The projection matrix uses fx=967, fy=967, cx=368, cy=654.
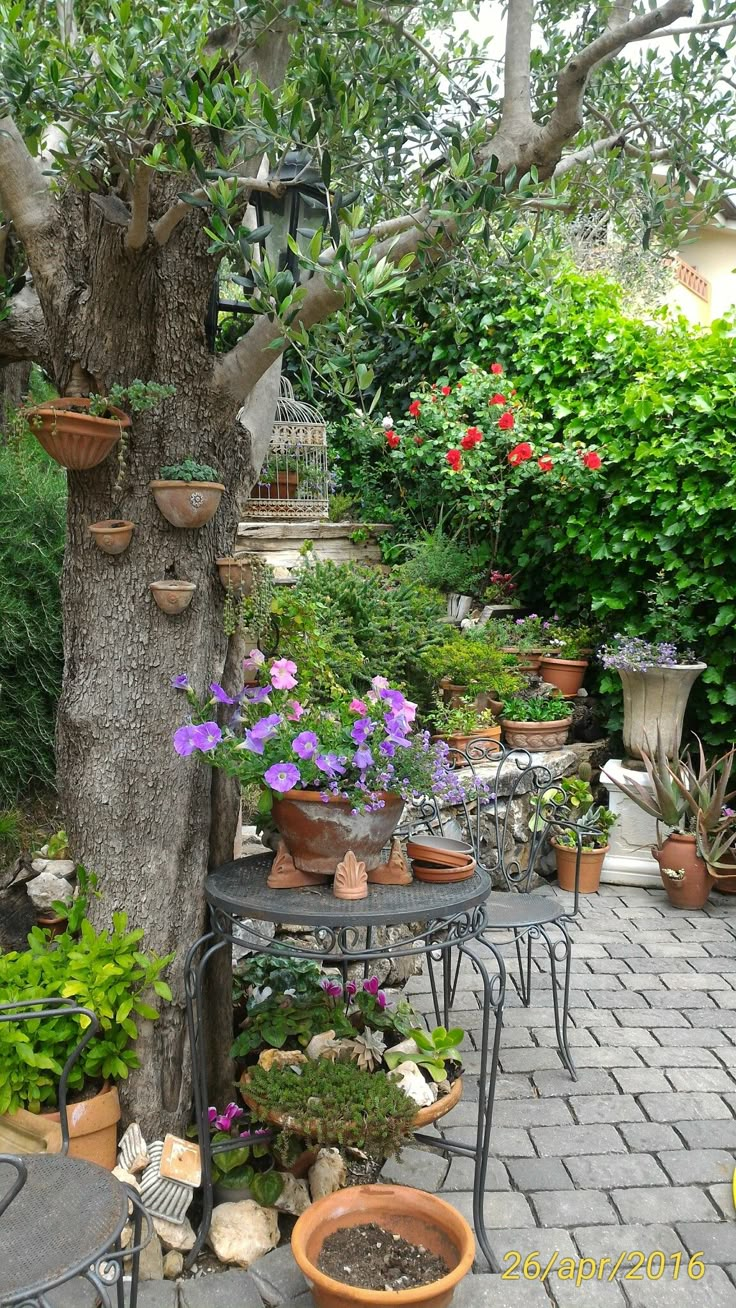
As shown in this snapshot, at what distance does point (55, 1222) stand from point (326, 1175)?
1.00 metres

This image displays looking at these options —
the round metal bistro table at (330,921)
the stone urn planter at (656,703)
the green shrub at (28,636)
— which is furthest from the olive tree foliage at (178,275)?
the stone urn planter at (656,703)

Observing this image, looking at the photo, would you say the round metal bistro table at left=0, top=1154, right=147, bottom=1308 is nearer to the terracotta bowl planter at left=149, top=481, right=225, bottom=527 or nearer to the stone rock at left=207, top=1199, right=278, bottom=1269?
the stone rock at left=207, top=1199, right=278, bottom=1269

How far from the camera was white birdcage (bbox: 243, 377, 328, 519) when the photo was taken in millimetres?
7754

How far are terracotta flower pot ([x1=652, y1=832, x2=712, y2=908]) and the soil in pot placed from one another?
3.32m

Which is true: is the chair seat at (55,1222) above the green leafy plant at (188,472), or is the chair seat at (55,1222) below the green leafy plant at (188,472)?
below

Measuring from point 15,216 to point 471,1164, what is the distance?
9.77ft

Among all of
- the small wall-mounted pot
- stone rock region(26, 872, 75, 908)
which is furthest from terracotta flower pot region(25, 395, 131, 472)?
stone rock region(26, 872, 75, 908)

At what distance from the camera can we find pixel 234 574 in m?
2.79

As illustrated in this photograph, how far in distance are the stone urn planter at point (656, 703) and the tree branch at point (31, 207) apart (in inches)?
159

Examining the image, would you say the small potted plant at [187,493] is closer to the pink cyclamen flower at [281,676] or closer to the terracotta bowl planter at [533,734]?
the pink cyclamen flower at [281,676]

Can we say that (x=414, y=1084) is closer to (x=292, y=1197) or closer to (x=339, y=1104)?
(x=339, y=1104)

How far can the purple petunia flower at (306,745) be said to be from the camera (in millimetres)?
2420

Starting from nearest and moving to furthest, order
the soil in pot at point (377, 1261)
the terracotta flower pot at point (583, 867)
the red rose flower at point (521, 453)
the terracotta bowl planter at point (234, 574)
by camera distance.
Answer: the soil in pot at point (377, 1261) < the terracotta bowl planter at point (234, 574) < the terracotta flower pot at point (583, 867) < the red rose flower at point (521, 453)

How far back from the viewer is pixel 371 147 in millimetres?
2889
